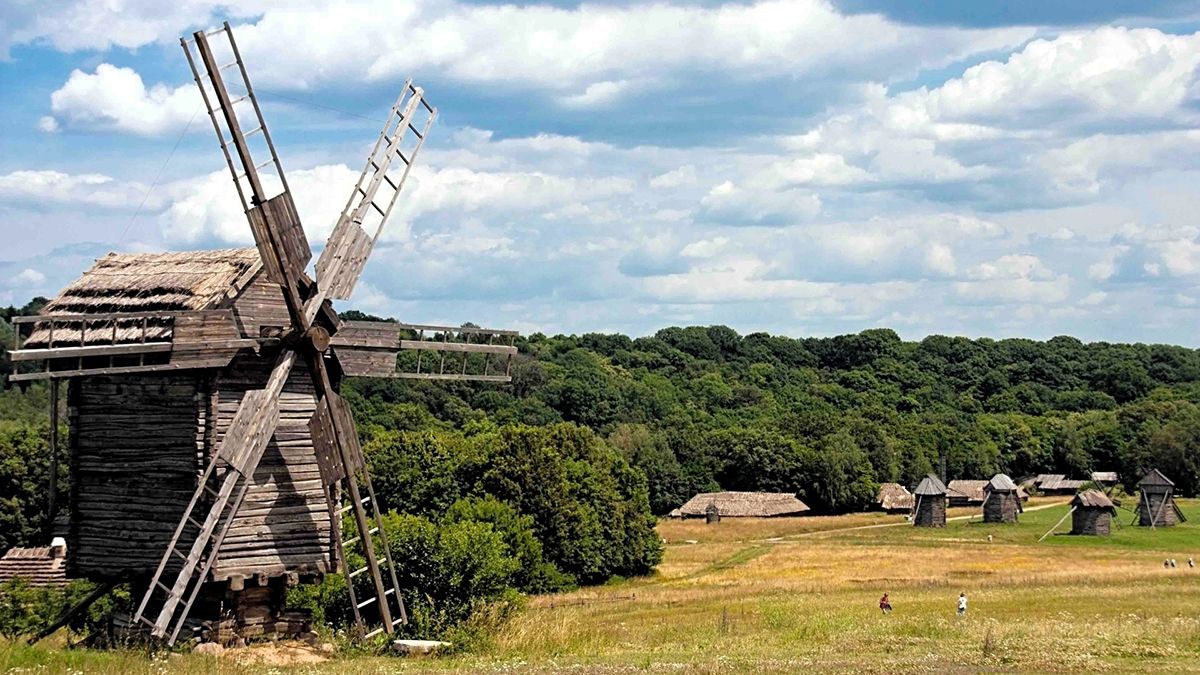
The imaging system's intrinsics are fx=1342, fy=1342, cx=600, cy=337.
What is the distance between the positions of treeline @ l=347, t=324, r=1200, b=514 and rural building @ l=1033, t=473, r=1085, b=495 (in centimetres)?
Result: 438

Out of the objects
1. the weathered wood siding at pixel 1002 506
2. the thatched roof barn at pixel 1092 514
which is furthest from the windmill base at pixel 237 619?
the weathered wood siding at pixel 1002 506

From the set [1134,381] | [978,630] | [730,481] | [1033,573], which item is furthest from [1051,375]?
[978,630]

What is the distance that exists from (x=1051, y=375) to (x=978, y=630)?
181906mm

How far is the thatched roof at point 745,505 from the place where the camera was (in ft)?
344

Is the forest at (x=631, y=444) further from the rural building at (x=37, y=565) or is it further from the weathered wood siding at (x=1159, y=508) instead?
the weathered wood siding at (x=1159, y=508)

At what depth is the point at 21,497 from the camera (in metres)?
55.4

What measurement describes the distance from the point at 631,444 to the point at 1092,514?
40159 mm

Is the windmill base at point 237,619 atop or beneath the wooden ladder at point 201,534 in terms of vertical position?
beneath

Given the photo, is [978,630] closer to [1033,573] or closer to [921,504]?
[1033,573]

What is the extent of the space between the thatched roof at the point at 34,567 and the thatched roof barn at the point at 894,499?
7951cm

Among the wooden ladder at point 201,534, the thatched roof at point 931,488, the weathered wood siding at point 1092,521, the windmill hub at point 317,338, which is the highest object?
the windmill hub at point 317,338

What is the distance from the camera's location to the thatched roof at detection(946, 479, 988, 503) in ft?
405

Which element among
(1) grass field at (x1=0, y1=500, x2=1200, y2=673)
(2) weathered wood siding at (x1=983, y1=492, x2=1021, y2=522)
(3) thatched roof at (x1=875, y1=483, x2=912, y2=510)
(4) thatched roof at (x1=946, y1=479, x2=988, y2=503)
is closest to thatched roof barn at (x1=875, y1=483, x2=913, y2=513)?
(3) thatched roof at (x1=875, y1=483, x2=912, y2=510)

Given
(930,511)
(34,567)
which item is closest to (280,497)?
Result: (34,567)
